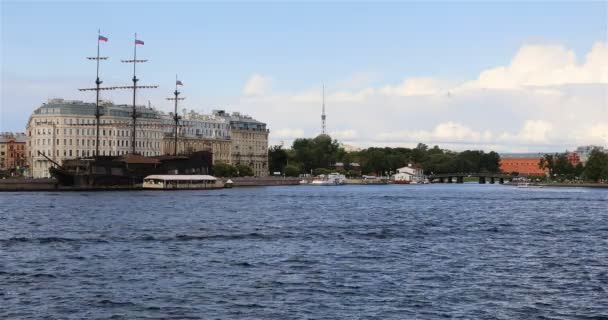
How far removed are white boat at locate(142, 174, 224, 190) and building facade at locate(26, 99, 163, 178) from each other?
27.8m

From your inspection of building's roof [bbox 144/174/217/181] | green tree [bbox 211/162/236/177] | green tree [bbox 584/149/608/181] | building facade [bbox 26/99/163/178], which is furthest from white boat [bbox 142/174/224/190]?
green tree [bbox 584/149/608/181]

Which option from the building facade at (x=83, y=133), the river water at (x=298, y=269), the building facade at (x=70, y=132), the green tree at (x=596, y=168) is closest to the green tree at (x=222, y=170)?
the building facade at (x=83, y=133)

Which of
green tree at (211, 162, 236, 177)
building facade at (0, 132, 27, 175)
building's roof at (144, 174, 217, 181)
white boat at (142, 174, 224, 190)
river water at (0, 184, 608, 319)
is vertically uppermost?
building facade at (0, 132, 27, 175)

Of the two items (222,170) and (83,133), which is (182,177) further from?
(83,133)

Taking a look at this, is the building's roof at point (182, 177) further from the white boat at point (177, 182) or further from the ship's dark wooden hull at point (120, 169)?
the ship's dark wooden hull at point (120, 169)

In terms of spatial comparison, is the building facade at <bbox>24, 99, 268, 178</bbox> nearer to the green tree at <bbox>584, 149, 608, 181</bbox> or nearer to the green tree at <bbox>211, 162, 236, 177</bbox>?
the green tree at <bbox>211, 162, 236, 177</bbox>

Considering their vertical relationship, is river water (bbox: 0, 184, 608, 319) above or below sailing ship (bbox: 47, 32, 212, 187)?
below

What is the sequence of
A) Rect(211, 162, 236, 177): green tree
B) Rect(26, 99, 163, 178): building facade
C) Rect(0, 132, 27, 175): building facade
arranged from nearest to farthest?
Rect(26, 99, 163, 178): building facade → Rect(211, 162, 236, 177): green tree → Rect(0, 132, 27, 175): building facade

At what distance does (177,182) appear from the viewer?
12812cm

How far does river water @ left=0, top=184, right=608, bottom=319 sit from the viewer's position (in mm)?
26094

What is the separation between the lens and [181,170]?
132m

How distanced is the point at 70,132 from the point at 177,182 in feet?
135

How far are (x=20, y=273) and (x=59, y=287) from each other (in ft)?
11.4

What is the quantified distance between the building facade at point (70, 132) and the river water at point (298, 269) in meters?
105
